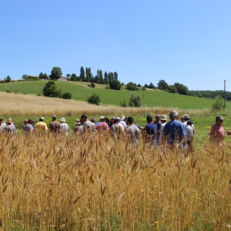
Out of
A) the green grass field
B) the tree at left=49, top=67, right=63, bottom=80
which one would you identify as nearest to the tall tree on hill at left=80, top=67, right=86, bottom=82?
the tree at left=49, top=67, right=63, bottom=80

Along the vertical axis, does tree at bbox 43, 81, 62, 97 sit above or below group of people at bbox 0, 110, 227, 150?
above

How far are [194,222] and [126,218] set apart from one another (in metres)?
0.73

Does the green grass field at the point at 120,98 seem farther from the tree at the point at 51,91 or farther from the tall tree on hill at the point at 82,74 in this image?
the tall tree on hill at the point at 82,74

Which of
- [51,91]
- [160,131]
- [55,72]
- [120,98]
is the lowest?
[160,131]

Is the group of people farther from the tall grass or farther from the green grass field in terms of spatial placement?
the green grass field

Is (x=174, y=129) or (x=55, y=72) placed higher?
(x=55, y=72)

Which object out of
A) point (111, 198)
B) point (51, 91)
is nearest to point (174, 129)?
point (111, 198)

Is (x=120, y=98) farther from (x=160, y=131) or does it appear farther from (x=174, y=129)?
(x=174, y=129)

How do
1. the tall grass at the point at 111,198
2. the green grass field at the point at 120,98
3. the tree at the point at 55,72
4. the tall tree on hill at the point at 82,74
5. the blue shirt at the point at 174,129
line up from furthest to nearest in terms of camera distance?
the tall tree on hill at the point at 82,74 < the tree at the point at 55,72 < the green grass field at the point at 120,98 < the blue shirt at the point at 174,129 < the tall grass at the point at 111,198

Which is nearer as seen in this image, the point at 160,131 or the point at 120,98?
the point at 160,131

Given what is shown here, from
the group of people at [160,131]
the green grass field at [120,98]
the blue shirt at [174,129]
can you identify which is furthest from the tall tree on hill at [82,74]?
the blue shirt at [174,129]

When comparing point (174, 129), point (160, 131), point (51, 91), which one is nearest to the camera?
point (174, 129)

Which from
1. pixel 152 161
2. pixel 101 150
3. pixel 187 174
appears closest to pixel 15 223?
pixel 101 150

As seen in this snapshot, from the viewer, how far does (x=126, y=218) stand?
6.82 ft
